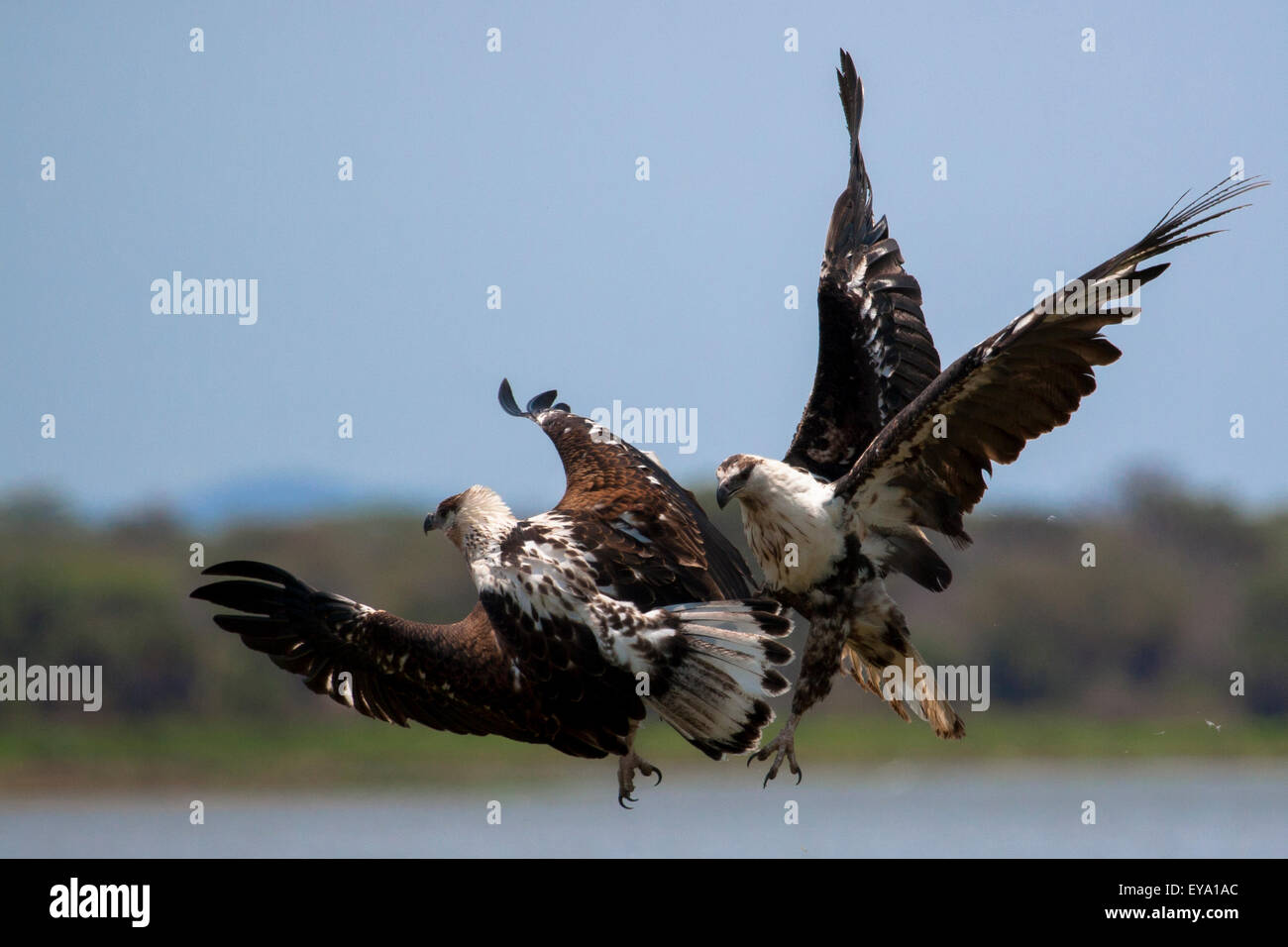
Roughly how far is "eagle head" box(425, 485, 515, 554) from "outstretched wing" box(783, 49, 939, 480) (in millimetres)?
1617

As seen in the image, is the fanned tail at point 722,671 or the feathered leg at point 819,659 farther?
the feathered leg at point 819,659

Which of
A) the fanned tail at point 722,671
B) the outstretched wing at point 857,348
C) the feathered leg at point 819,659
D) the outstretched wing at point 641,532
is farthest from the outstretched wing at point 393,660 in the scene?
the outstretched wing at point 857,348

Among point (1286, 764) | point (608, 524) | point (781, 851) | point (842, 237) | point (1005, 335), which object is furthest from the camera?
point (1286, 764)

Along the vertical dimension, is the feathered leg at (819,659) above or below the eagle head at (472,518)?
below

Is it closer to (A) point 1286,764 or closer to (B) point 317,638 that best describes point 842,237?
(B) point 317,638

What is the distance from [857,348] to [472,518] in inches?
91.8

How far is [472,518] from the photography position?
855 cm

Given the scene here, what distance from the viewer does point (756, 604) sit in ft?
25.2

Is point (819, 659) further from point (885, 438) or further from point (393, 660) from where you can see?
point (393, 660)

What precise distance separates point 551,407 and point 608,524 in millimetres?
2167

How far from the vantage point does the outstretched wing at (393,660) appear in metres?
7.98

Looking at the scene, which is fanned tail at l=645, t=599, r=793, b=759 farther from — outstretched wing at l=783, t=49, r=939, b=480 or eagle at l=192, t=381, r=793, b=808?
outstretched wing at l=783, t=49, r=939, b=480

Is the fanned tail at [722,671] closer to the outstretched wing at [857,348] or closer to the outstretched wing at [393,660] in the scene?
the outstretched wing at [393,660]

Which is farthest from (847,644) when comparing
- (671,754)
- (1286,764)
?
(1286,764)
